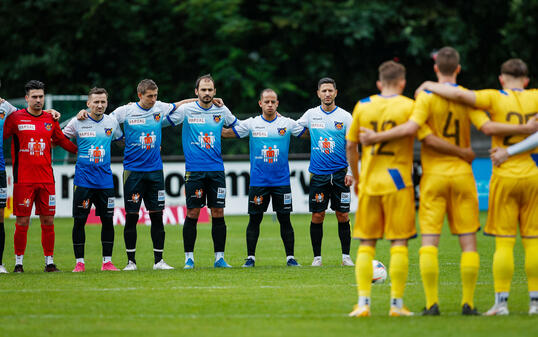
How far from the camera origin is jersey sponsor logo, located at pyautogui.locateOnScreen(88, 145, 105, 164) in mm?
11422

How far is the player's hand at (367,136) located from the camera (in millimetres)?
7504

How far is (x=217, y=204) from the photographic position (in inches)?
457

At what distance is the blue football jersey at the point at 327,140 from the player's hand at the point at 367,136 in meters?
4.36

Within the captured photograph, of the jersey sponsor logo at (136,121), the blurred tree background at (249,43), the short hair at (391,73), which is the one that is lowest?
the jersey sponsor logo at (136,121)

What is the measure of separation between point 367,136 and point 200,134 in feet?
14.9

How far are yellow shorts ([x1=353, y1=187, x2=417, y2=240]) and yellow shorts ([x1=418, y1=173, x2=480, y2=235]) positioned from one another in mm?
148

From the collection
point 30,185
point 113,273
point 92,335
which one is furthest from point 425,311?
point 30,185

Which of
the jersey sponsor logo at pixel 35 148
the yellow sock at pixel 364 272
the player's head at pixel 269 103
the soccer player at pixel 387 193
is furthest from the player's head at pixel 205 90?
the yellow sock at pixel 364 272

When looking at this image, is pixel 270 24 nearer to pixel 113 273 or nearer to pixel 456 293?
pixel 113 273

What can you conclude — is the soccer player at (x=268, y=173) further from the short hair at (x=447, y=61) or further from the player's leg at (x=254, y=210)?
the short hair at (x=447, y=61)

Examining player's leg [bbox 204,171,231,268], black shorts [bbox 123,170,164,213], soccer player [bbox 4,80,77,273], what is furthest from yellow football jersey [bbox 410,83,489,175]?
soccer player [bbox 4,80,77,273]

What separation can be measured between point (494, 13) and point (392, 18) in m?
4.02

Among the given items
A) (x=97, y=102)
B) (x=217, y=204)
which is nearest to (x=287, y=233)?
(x=217, y=204)

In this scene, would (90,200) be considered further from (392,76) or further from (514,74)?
(514,74)
